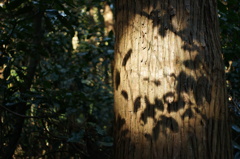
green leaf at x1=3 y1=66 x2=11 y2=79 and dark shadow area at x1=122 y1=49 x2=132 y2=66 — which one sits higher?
dark shadow area at x1=122 y1=49 x2=132 y2=66

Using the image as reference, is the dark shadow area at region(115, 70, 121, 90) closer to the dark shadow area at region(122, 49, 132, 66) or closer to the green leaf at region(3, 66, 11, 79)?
the dark shadow area at region(122, 49, 132, 66)

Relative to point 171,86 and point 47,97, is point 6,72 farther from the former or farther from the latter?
point 171,86

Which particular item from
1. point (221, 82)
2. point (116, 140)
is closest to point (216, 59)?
point (221, 82)

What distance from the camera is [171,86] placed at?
135 centimetres

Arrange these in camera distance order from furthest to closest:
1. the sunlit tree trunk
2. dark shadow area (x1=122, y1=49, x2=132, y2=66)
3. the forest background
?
the forest background < dark shadow area (x1=122, y1=49, x2=132, y2=66) < the sunlit tree trunk

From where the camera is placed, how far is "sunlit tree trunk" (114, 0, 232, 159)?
4.32ft

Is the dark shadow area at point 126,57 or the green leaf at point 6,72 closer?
the dark shadow area at point 126,57

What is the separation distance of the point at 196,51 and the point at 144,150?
604 mm

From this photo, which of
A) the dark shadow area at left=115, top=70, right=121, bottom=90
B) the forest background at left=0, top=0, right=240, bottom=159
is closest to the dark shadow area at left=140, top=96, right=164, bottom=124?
the dark shadow area at left=115, top=70, right=121, bottom=90

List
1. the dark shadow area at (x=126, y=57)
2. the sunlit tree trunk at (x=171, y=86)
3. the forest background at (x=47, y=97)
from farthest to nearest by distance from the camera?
the forest background at (x=47, y=97) < the dark shadow area at (x=126, y=57) < the sunlit tree trunk at (x=171, y=86)

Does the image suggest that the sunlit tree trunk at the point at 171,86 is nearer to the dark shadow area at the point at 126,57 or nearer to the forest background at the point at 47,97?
the dark shadow area at the point at 126,57

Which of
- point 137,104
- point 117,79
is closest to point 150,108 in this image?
point 137,104

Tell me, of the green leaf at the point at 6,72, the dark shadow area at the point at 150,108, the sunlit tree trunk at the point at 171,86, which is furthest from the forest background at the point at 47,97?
the dark shadow area at the point at 150,108

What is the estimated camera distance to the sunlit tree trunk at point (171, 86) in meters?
1.32
